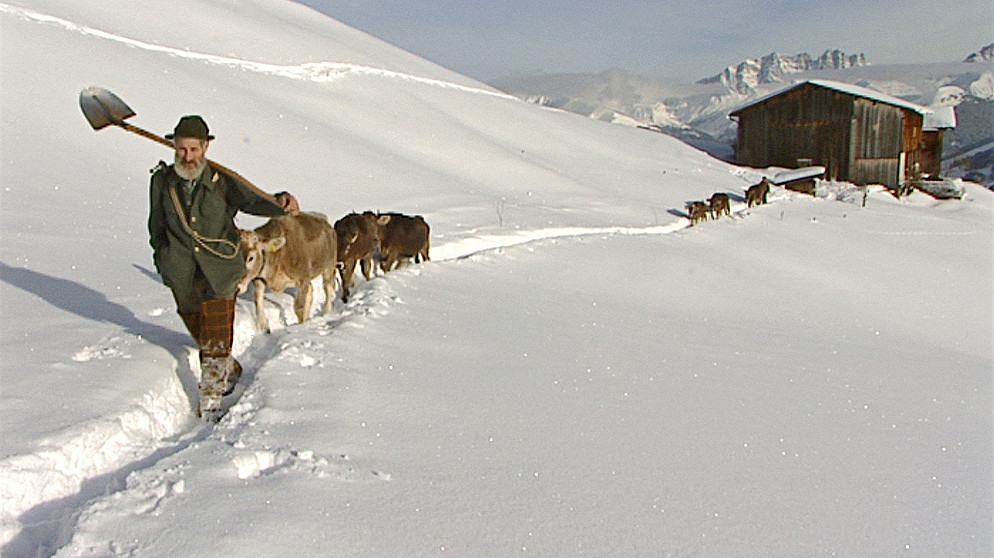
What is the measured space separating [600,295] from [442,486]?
560cm

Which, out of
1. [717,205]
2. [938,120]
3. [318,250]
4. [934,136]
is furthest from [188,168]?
[934,136]

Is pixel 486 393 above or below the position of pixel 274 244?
below

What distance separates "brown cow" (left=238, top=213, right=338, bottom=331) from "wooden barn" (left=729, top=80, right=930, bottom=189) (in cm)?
3254

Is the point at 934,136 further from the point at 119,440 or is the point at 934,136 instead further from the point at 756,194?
the point at 119,440

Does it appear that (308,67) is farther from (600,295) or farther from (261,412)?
(261,412)

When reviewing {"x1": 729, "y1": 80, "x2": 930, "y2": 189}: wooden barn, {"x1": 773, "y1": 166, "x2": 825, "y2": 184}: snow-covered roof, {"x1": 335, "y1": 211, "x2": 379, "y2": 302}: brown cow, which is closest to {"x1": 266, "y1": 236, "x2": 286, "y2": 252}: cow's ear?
{"x1": 335, "y1": 211, "x2": 379, "y2": 302}: brown cow

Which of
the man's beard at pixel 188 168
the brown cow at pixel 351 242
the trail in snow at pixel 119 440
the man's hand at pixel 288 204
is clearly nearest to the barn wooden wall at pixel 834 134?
the brown cow at pixel 351 242

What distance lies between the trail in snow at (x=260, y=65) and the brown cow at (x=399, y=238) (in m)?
15.4

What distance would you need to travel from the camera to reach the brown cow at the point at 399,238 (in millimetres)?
8242

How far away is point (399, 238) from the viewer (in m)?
8.38

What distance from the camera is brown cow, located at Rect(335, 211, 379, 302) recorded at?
745 centimetres

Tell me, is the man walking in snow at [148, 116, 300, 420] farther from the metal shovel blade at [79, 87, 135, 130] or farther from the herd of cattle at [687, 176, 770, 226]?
the herd of cattle at [687, 176, 770, 226]

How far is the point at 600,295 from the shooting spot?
824 cm

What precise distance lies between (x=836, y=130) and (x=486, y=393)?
35044 millimetres
